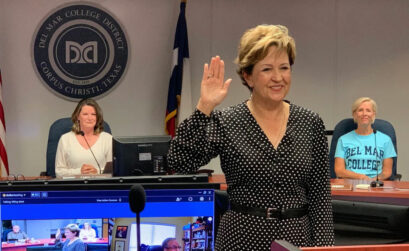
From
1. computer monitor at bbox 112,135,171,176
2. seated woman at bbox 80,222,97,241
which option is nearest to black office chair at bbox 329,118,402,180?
computer monitor at bbox 112,135,171,176

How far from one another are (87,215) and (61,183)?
4.9 inches

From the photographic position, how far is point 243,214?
1763mm

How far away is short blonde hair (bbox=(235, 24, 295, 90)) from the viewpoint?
171 centimetres

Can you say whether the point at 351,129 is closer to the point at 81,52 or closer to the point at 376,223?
the point at 81,52

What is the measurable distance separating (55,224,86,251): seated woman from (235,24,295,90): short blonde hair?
0.69 m

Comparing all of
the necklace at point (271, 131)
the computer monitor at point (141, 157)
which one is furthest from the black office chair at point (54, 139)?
the necklace at point (271, 131)

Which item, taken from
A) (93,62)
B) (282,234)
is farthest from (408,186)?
(93,62)

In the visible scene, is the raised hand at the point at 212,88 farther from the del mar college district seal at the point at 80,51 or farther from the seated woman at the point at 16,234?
the del mar college district seal at the point at 80,51

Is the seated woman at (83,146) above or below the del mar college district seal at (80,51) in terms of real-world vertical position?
below

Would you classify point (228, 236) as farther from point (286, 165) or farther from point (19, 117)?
point (19, 117)

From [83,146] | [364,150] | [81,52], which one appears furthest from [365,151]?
[81,52]

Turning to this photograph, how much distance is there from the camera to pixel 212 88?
1.75 m

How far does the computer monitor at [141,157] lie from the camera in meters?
3.06

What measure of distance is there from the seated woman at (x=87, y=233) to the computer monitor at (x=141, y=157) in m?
1.56
